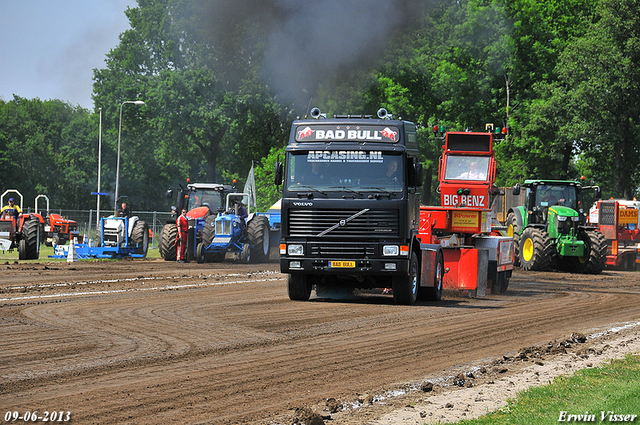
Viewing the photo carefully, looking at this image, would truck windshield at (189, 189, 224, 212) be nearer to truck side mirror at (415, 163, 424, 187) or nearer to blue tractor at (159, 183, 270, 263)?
blue tractor at (159, 183, 270, 263)

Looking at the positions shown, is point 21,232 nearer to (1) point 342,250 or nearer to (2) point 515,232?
(1) point 342,250

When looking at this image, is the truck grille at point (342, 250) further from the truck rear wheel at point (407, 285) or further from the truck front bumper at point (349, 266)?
the truck rear wheel at point (407, 285)

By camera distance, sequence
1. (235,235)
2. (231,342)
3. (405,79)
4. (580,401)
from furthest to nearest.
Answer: (405,79)
(235,235)
(231,342)
(580,401)

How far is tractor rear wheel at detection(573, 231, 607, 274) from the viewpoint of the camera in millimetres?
25547

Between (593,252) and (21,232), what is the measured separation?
18.6 m

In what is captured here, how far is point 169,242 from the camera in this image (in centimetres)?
2700

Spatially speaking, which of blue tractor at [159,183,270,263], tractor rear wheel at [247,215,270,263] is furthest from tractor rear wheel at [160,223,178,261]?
tractor rear wheel at [247,215,270,263]

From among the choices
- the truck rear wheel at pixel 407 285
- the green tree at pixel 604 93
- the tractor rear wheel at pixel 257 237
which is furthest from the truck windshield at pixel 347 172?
the green tree at pixel 604 93

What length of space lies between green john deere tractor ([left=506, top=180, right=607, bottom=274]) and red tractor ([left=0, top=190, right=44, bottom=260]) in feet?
50.7

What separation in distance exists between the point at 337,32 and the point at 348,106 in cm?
778

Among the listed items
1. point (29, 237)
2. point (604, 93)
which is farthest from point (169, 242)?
point (604, 93)

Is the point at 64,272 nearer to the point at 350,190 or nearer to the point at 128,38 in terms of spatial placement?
the point at 350,190

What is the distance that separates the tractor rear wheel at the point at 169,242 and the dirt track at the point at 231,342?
864 centimetres

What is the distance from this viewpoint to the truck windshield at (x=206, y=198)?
2827 centimetres
